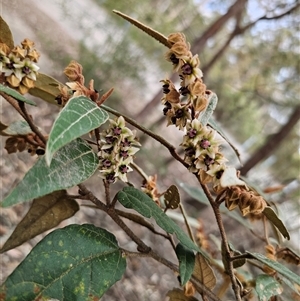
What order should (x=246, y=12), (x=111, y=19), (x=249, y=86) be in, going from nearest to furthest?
(x=246, y=12) → (x=249, y=86) → (x=111, y=19)

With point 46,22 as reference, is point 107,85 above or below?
above

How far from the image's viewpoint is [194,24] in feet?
9.53

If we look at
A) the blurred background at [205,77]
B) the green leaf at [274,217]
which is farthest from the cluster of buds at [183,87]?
the blurred background at [205,77]

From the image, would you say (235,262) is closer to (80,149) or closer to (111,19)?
(80,149)

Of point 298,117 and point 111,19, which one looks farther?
point 111,19

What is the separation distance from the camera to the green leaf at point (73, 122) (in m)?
0.24

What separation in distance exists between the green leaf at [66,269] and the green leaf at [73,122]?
4.2 inches

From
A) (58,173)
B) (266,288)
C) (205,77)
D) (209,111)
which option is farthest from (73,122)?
(205,77)

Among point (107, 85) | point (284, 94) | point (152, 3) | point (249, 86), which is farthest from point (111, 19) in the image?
point (284, 94)

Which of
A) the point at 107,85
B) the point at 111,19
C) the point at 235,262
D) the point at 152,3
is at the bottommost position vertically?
the point at 107,85

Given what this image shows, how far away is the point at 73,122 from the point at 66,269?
0.13 meters

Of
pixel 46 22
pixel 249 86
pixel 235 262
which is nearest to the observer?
pixel 235 262

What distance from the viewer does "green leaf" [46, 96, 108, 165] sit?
244 mm

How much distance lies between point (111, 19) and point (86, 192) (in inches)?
125
